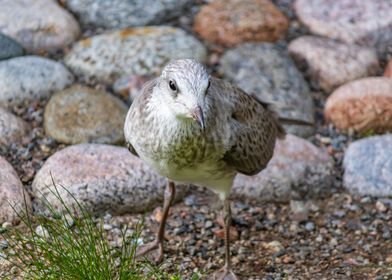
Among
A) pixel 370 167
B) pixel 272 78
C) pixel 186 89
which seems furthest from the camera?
pixel 272 78

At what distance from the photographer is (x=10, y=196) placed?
5512 mm

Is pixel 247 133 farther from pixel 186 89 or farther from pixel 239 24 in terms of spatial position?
pixel 239 24

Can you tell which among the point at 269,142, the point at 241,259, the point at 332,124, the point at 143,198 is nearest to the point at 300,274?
the point at 241,259

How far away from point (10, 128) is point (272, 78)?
2.30 metres

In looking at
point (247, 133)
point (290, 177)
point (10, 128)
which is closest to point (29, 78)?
point (10, 128)

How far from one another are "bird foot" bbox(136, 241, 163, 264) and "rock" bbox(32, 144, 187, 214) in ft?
1.22

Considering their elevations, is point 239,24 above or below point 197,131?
below

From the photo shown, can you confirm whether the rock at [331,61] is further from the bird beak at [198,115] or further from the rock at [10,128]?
the bird beak at [198,115]

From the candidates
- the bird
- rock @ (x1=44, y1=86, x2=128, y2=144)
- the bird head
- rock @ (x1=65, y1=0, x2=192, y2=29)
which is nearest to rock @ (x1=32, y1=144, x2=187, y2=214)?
rock @ (x1=44, y1=86, x2=128, y2=144)

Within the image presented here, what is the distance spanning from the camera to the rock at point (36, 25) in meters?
7.24

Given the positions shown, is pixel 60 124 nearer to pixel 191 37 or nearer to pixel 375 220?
pixel 191 37

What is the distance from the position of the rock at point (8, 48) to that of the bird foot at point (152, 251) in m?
2.33

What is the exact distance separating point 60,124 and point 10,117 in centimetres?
39

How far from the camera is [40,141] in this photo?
635 cm
